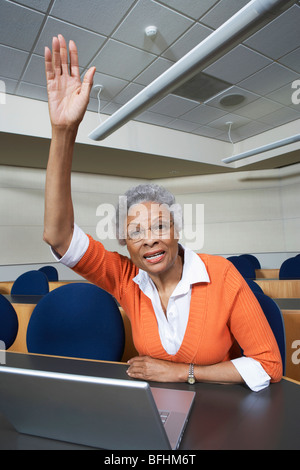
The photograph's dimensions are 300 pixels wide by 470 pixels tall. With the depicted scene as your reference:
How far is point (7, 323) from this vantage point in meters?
2.10

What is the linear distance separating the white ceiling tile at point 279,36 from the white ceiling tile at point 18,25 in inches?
85.0

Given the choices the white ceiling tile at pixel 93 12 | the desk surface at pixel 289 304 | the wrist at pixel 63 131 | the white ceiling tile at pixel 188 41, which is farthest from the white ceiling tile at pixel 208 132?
the wrist at pixel 63 131

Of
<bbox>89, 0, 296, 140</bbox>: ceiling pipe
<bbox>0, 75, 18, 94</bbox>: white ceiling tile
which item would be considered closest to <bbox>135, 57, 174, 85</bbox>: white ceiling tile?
<bbox>89, 0, 296, 140</bbox>: ceiling pipe

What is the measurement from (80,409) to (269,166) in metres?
6.97

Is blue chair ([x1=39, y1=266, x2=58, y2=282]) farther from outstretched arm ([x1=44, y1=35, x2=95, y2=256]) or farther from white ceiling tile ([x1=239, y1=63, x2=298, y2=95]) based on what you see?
outstretched arm ([x1=44, y1=35, x2=95, y2=256])

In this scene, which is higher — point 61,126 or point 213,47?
point 213,47

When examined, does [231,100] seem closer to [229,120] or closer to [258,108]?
[258,108]

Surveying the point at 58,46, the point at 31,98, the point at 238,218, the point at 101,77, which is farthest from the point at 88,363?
the point at 238,218

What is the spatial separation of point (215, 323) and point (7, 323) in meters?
1.57

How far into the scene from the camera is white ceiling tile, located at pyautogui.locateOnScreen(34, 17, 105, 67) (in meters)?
3.03

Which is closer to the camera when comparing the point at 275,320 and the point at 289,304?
the point at 275,320

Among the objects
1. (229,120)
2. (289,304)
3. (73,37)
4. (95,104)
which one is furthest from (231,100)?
(289,304)

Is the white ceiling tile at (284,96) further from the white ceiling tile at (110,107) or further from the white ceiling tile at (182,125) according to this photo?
the white ceiling tile at (110,107)

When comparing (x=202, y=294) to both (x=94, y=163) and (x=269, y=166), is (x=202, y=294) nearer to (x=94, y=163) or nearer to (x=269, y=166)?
(x=94, y=163)
